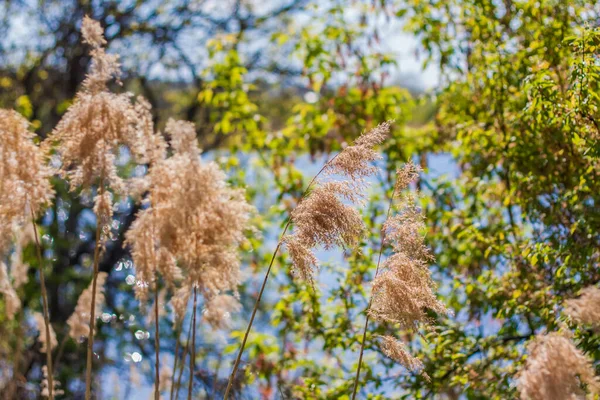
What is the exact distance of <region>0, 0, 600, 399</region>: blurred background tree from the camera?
3439mm

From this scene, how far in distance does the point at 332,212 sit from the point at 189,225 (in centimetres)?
59

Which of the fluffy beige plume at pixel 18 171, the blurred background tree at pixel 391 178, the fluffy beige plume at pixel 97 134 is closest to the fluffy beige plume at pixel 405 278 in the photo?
the blurred background tree at pixel 391 178

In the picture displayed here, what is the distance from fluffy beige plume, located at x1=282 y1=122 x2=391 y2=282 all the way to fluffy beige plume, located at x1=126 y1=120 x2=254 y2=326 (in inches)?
15.8

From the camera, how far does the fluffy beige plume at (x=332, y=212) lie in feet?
7.67

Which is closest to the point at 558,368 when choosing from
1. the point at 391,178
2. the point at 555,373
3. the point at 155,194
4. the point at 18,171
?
the point at 555,373

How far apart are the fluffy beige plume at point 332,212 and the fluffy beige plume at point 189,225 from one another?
15.8 inches

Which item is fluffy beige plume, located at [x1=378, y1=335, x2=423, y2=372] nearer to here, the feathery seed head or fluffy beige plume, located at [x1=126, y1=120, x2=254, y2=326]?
A: fluffy beige plume, located at [x1=126, y1=120, x2=254, y2=326]

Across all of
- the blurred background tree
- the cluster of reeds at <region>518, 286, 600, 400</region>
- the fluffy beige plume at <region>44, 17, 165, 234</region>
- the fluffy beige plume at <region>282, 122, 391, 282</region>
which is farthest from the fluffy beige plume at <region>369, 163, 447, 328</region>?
the fluffy beige plume at <region>44, 17, 165, 234</region>

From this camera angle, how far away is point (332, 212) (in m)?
2.34

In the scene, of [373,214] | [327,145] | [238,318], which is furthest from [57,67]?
[373,214]

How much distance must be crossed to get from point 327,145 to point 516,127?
1463 millimetres

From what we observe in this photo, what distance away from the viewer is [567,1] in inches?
145

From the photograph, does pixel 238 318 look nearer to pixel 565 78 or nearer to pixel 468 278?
pixel 468 278

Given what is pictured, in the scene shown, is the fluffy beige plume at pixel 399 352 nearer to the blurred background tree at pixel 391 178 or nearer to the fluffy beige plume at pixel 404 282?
the fluffy beige plume at pixel 404 282
